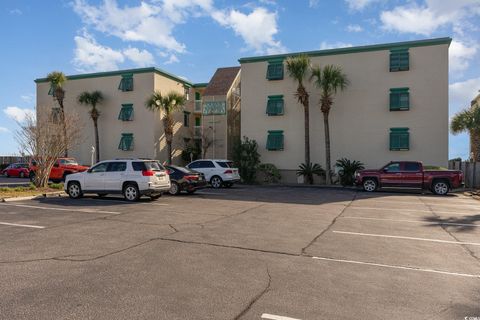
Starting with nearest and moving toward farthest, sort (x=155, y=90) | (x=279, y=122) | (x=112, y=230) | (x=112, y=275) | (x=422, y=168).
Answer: (x=112, y=275) < (x=112, y=230) < (x=422, y=168) < (x=279, y=122) < (x=155, y=90)

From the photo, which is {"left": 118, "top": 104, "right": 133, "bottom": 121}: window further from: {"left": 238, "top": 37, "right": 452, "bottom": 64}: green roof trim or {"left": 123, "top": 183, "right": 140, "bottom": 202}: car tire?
{"left": 123, "top": 183, "right": 140, "bottom": 202}: car tire

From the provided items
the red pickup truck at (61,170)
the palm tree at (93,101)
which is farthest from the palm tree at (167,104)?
the red pickup truck at (61,170)

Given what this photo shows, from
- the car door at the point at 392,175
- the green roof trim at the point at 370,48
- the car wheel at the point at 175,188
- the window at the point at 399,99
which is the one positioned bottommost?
the car wheel at the point at 175,188

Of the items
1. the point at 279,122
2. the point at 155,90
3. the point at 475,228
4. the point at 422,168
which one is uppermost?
the point at 155,90

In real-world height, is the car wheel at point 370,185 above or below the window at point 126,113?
below

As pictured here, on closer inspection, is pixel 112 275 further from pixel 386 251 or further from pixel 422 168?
pixel 422 168

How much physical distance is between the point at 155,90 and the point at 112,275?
28529 millimetres

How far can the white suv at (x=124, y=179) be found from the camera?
14391 millimetres

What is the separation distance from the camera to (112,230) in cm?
884

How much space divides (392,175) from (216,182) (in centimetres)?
1011

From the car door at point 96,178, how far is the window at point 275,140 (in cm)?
1527

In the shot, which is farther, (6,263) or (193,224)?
(193,224)

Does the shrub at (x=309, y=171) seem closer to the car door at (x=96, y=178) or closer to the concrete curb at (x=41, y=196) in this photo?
the car door at (x=96, y=178)

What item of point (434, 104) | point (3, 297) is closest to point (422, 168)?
point (434, 104)
